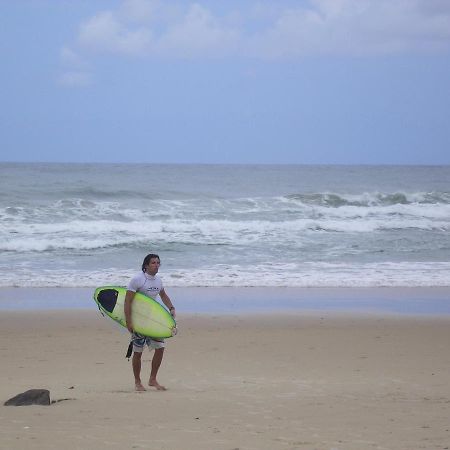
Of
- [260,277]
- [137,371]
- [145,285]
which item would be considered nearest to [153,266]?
[145,285]

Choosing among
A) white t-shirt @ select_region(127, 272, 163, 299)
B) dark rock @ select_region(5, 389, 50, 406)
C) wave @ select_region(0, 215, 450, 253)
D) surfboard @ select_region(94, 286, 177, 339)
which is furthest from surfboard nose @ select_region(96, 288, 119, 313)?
wave @ select_region(0, 215, 450, 253)

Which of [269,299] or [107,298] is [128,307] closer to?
[107,298]

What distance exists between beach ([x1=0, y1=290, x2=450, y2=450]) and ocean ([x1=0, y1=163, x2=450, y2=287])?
3452 mm

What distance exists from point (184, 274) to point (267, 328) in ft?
15.8

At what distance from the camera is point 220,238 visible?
20609 mm

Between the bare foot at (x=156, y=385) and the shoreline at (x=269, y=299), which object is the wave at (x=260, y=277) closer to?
the shoreline at (x=269, y=299)

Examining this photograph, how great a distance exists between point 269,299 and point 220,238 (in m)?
8.68

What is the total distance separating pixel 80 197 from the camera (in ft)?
97.3

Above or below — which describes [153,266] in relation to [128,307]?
above

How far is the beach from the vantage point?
4.75 metres

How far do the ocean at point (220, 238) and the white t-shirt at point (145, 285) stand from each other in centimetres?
671

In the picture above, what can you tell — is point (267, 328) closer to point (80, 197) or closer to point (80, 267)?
point (80, 267)

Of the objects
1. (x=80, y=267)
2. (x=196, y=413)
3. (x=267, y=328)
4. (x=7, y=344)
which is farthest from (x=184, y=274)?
(x=196, y=413)

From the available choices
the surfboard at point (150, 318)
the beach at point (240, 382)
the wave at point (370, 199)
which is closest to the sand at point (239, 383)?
the beach at point (240, 382)
